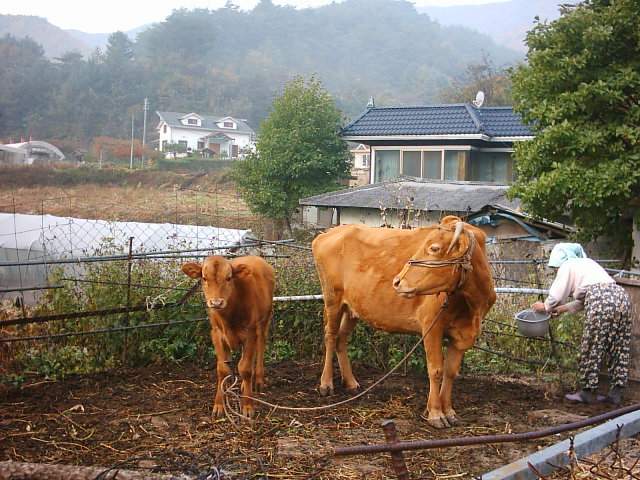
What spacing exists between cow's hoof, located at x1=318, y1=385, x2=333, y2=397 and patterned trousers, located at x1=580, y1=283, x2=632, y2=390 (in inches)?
97.1

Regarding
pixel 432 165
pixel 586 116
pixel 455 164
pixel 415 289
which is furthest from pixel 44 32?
pixel 415 289

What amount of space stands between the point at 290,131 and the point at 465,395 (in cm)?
2220

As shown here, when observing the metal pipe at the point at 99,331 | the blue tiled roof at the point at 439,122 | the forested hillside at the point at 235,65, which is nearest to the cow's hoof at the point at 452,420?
the metal pipe at the point at 99,331

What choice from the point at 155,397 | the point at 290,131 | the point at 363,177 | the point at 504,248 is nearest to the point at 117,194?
the point at 363,177

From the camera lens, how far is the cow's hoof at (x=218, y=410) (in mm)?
6407

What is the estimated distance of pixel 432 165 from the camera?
25.4m

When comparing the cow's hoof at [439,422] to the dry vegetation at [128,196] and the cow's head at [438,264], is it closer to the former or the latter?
the cow's head at [438,264]

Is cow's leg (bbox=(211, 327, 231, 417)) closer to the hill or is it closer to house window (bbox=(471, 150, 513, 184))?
house window (bbox=(471, 150, 513, 184))

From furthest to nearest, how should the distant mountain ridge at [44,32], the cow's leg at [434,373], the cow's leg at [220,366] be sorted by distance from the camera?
the distant mountain ridge at [44,32] → the cow's leg at [220,366] → the cow's leg at [434,373]

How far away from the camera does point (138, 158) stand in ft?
217

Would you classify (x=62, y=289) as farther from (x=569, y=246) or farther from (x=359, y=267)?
(x=569, y=246)

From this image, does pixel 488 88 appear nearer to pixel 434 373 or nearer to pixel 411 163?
pixel 411 163

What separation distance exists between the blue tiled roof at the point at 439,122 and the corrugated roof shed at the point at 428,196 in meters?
2.28

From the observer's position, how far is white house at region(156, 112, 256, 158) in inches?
2874
